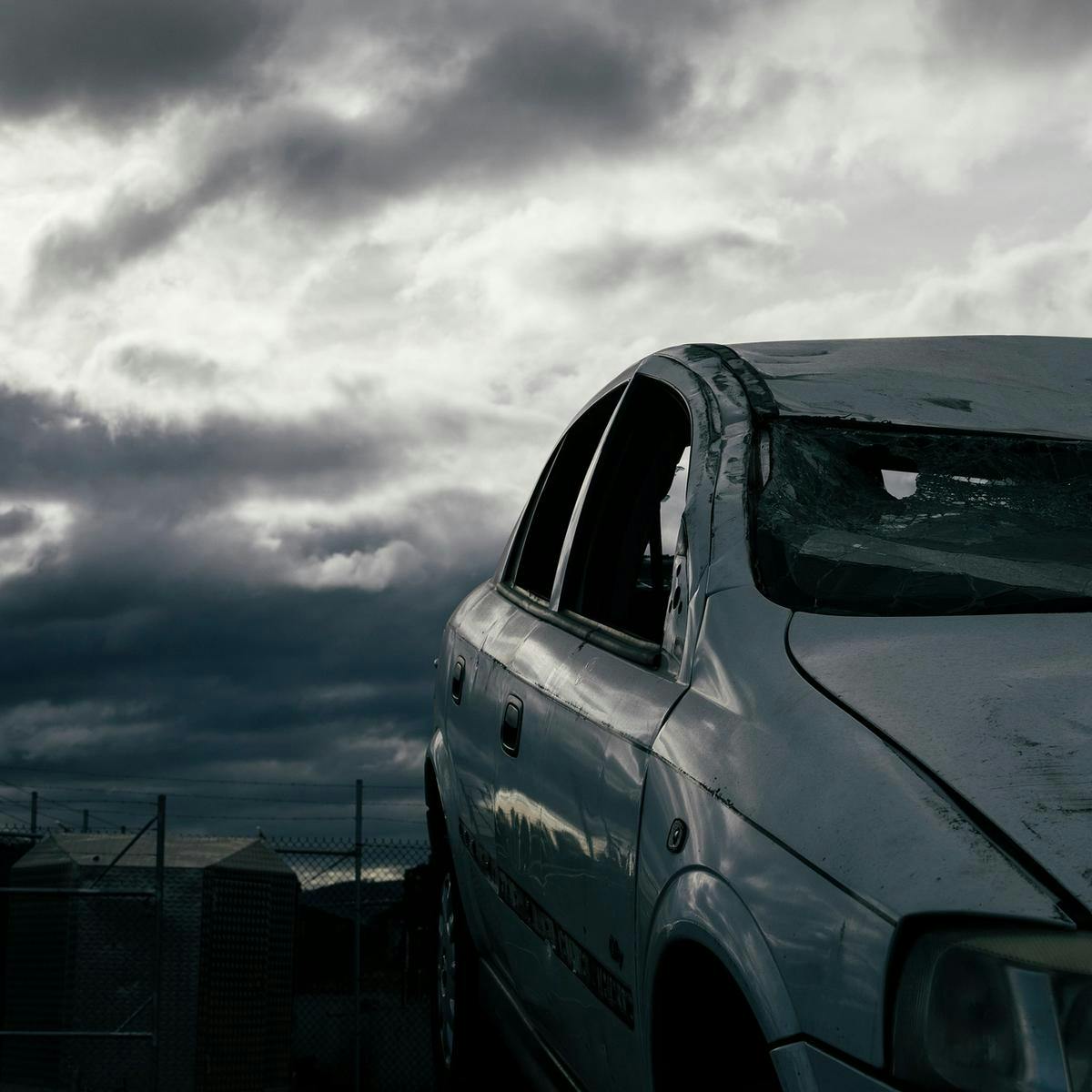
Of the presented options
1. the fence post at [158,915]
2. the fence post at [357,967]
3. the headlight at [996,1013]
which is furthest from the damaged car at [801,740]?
the fence post at [357,967]

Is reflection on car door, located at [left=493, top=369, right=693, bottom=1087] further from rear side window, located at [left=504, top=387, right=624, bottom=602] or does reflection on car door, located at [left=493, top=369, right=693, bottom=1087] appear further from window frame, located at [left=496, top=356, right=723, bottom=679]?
rear side window, located at [left=504, top=387, right=624, bottom=602]

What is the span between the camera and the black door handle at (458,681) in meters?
3.86

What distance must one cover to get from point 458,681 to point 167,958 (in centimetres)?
914

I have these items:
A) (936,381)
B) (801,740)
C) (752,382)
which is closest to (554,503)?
(752,382)

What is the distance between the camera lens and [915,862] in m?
1.46

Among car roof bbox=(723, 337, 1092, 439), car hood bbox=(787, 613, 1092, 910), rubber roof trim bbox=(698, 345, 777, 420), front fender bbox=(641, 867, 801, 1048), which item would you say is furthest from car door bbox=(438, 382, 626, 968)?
car hood bbox=(787, 613, 1092, 910)

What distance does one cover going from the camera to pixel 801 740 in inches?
68.9

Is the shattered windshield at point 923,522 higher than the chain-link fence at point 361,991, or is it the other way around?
the shattered windshield at point 923,522

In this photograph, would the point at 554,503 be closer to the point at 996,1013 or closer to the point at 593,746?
the point at 593,746

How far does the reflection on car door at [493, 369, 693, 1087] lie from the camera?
2.22 metres

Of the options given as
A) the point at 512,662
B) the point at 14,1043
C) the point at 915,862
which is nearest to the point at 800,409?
the point at 512,662

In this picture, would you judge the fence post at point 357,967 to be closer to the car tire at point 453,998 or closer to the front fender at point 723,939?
the car tire at point 453,998

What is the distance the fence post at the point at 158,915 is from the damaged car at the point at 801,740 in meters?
7.85

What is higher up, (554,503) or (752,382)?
(752,382)
